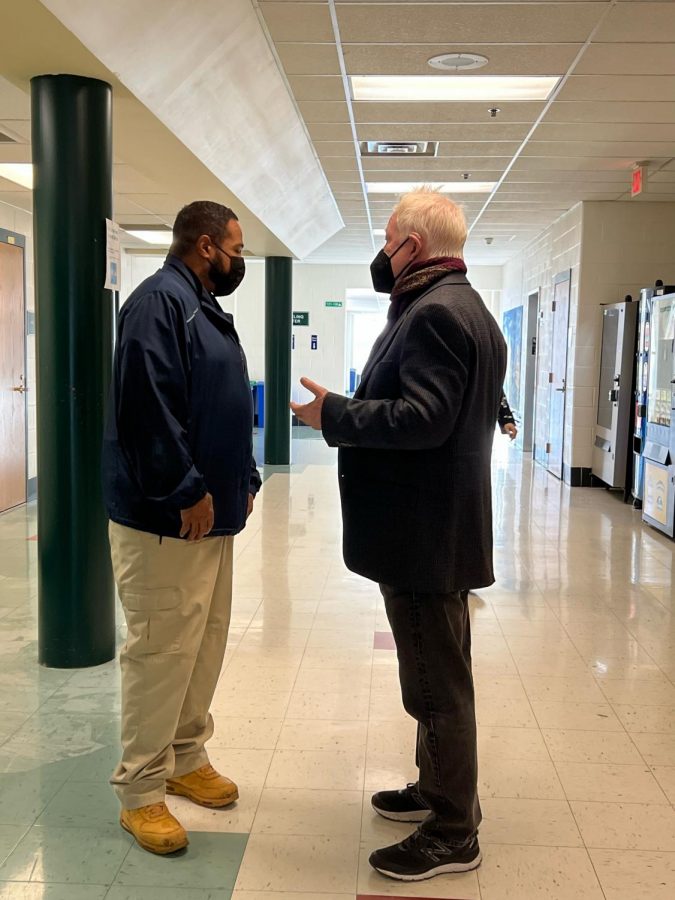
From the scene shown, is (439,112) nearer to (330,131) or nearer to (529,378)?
(330,131)

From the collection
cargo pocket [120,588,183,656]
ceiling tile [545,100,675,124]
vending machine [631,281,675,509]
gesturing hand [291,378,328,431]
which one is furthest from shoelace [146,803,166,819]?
vending machine [631,281,675,509]

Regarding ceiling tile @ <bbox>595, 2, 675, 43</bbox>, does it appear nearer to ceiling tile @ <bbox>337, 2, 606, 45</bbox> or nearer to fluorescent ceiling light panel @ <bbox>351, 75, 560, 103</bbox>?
ceiling tile @ <bbox>337, 2, 606, 45</bbox>

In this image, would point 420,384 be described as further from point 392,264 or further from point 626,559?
point 626,559

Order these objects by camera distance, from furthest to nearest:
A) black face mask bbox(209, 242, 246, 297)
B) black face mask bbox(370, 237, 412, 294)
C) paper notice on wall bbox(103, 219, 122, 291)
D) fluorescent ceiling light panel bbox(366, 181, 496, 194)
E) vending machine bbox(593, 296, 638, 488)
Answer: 1. fluorescent ceiling light panel bbox(366, 181, 496, 194)
2. vending machine bbox(593, 296, 638, 488)
3. paper notice on wall bbox(103, 219, 122, 291)
4. black face mask bbox(209, 242, 246, 297)
5. black face mask bbox(370, 237, 412, 294)

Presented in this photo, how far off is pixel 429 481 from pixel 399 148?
18.1ft

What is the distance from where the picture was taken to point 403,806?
245cm

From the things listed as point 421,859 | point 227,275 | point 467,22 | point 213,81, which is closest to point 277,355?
point 213,81

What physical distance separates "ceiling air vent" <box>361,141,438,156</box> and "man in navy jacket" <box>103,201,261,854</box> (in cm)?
488

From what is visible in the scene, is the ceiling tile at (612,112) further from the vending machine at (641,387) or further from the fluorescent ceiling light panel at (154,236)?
the fluorescent ceiling light panel at (154,236)

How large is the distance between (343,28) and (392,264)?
9.27 feet

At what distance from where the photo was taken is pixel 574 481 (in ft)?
29.9

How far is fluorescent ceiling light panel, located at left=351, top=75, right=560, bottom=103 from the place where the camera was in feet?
17.4

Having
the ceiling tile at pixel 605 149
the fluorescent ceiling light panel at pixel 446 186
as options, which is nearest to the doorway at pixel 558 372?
the fluorescent ceiling light panel at pixel 446 186

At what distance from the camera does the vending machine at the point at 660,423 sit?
6.54 meters
